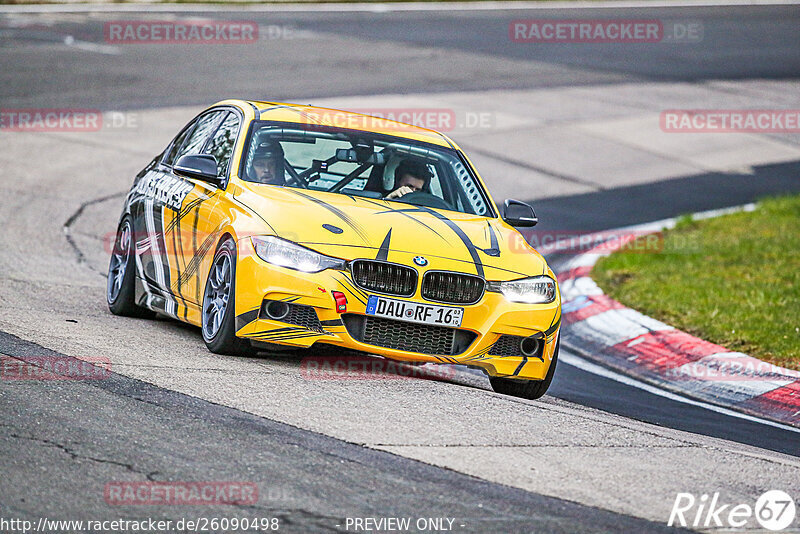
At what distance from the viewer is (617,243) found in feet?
48.3

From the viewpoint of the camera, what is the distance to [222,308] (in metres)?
7.65

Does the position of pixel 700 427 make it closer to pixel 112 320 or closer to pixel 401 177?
Answer: pixel 401 177

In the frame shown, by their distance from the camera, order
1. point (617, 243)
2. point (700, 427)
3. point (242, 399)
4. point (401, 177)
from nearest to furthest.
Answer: point (242, 399)
point (700, 427)
point (401, 177)
point (617, 243)

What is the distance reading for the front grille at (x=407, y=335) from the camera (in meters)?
7.38

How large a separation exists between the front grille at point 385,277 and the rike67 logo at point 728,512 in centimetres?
231

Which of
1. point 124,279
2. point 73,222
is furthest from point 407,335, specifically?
point 73,222

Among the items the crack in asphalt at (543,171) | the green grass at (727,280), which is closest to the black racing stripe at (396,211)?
the green grass at (727,280)

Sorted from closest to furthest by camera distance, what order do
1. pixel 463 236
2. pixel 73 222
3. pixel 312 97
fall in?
1. pixel 463 236
2. pixel 73 222
3. pixel 312 97

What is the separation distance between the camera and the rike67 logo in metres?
5.31

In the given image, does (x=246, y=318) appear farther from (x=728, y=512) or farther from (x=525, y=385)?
(x=728, y=512)

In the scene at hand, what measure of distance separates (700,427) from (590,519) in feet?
10.1

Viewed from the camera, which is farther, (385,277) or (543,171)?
(543,171)

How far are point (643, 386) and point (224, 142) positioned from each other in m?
3.52

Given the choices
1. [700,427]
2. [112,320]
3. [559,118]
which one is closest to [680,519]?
[700,427]
